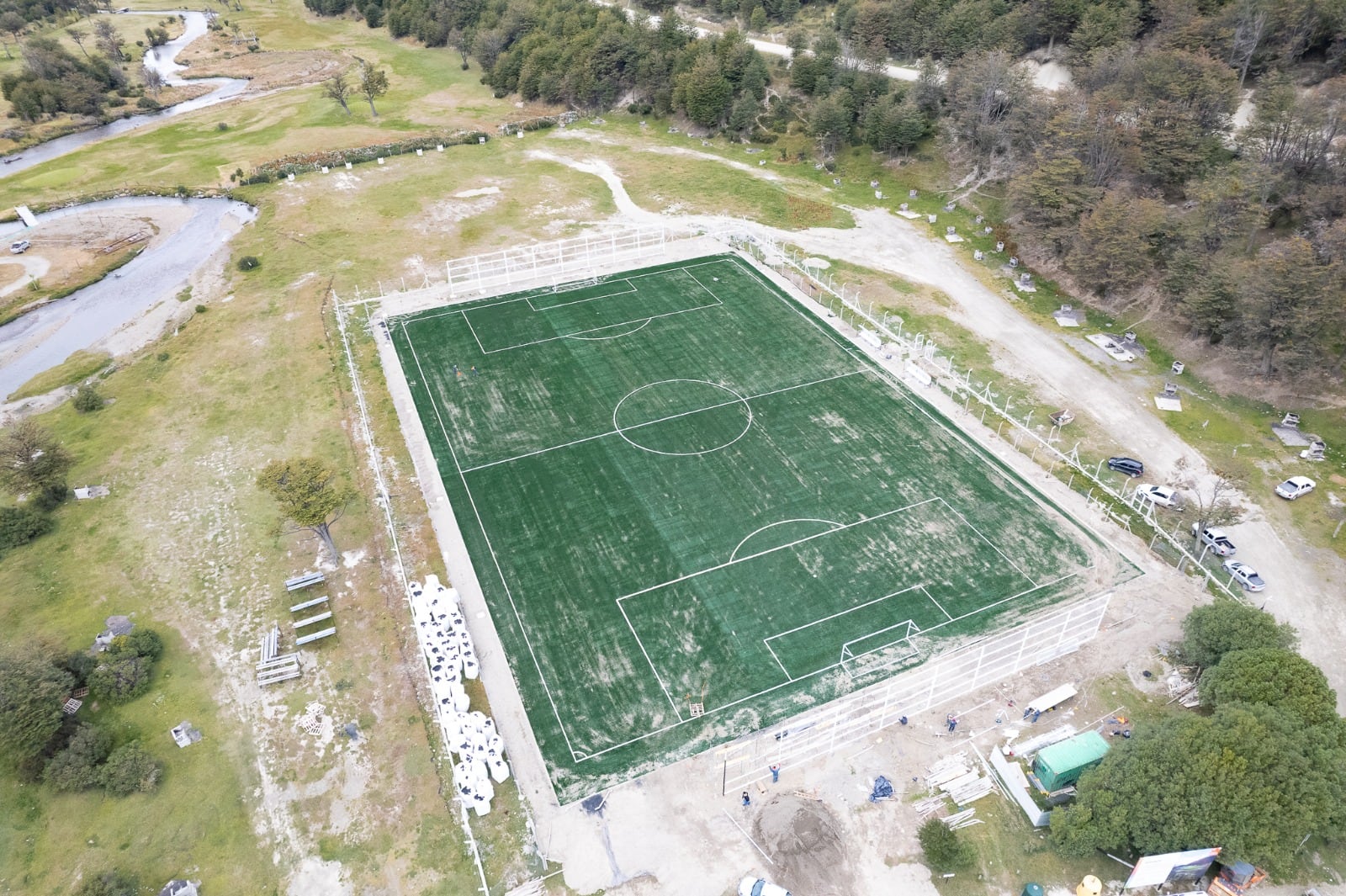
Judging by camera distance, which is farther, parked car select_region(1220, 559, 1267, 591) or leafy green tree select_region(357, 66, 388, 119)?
leafy green tree select_region(357, 66, 388, 119)

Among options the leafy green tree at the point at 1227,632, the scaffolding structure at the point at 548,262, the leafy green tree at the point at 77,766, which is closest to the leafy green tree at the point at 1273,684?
the leafy green tree at the point at 1227,632

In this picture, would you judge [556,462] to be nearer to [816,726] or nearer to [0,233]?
[816,726]

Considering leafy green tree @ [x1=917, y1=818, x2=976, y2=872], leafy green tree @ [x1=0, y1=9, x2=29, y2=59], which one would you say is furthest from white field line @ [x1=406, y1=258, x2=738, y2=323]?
leafy green tree @ [x1=0, y1=9, x2=29, y2=59]

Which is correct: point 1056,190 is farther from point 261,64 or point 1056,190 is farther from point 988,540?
point 261,64

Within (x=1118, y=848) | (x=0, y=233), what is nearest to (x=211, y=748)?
(x=1118, y=848)

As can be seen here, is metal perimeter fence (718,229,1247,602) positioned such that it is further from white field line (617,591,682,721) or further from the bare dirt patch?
the bare dirt patch

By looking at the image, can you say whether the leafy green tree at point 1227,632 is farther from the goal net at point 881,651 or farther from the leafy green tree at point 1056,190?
the leafy green tree at point 1056,190
